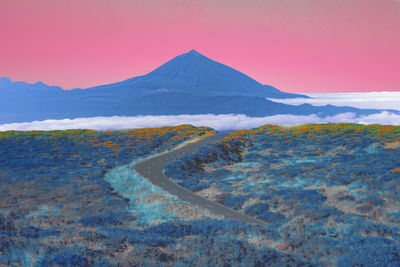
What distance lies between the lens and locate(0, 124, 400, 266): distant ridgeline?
8695mm

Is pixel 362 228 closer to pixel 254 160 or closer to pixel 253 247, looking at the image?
pixel 253 247

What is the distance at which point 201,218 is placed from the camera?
14555 millimetres

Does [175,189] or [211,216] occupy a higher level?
[175,189]

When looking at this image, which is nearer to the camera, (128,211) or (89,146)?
(128,211)

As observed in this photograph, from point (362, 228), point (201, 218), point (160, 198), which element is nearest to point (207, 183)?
point (160, 198)

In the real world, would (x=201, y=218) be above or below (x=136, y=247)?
below

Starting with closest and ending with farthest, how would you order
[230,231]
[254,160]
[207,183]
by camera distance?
[230,231] → [207,183] → [254,160]

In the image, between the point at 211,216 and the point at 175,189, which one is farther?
the point at 175,189

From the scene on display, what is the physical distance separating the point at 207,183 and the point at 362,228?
12.8 m

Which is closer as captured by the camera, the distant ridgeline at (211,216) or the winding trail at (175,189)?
the distant ridgeline at (211,216)

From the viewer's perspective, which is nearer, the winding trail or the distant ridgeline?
the distant ridgeline

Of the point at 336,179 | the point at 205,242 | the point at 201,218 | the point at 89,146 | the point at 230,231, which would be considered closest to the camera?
the point at 205,242

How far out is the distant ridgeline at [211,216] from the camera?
8.70 metres

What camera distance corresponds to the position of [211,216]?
1497 centimetres
